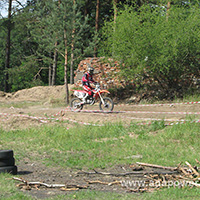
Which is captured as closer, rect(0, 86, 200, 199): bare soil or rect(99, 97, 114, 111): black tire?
rect(0, 86, 200, 199): bare soil

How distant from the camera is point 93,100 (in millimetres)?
15461

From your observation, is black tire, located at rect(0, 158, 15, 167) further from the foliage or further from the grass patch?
the foliage

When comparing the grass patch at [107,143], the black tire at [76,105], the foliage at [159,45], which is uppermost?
the foliage at [159,45]

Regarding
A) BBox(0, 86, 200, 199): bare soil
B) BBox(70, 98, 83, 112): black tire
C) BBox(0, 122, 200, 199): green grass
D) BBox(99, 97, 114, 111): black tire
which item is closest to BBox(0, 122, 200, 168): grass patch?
BBox(0, 122, 200, 199): green grass

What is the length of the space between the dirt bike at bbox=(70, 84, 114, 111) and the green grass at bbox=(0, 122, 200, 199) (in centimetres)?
268

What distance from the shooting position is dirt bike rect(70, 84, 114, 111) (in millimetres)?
14859

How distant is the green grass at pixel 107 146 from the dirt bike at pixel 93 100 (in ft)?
8.80

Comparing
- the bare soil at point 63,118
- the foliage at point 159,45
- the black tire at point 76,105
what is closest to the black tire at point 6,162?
the bare soil at point 63,118

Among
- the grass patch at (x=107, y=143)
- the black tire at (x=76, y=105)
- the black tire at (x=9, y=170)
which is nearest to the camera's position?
the black tire at (x=9, y=170)

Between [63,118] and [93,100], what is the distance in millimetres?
2301

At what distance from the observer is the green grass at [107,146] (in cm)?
633

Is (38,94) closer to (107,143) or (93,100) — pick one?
(93,100)

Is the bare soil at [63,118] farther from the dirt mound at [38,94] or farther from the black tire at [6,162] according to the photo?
the black tire at [6,162]

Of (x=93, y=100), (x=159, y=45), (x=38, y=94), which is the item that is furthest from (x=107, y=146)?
(x=38, y=94)
